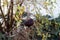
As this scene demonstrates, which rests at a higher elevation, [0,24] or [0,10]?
[0,10]

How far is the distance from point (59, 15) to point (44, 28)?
→ 12.8 inches

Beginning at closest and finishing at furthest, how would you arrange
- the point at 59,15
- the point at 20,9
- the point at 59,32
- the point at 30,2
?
1. the point at 20,9
2. the point at 30,2
3. the point at 59,32
4. the point at 59,15

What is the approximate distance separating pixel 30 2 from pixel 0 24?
17.9 inches

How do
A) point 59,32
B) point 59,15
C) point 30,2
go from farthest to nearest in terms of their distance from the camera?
point 59,15 < point 59,32 < point 30,2

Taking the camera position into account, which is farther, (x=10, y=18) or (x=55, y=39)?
(x=55, y=39)

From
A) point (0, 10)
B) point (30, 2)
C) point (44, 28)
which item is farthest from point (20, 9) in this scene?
point (44, 28)

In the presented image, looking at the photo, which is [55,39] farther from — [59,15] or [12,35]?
[12,35]

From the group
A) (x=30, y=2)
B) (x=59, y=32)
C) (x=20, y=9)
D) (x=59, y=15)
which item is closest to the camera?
(x=20, y=9)

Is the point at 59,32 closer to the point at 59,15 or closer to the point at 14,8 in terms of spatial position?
the point at 59,15

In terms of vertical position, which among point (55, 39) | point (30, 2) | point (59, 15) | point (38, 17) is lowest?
point (55, 39)

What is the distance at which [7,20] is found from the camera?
2318mm

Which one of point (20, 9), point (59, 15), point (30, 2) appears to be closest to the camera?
point (20, 9)

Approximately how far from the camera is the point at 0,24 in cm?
232

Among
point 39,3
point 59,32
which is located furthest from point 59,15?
point 39,3
